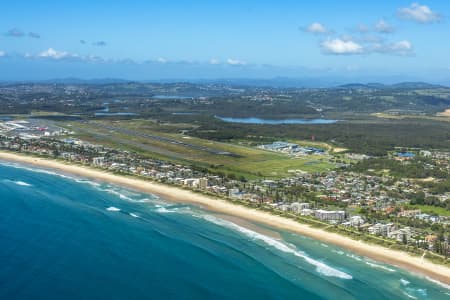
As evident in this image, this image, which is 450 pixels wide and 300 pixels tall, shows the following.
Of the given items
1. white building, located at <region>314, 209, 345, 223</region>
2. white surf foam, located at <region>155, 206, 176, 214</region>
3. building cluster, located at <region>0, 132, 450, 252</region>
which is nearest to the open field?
building cluster, located at <region>0, 132, 450, 252</region>

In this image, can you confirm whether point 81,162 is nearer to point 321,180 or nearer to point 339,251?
point 321,180

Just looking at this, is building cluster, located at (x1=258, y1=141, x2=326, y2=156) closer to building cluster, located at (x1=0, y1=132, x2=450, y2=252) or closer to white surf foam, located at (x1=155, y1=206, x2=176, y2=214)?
building cluster, located at (x1=0, y1=132, x2=450, y2=252)

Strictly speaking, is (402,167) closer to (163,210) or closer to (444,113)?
(163,210)

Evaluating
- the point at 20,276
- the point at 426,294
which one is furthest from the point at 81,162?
the point at 426,294

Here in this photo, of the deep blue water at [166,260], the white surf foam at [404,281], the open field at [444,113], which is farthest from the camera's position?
the open field at [444,113]

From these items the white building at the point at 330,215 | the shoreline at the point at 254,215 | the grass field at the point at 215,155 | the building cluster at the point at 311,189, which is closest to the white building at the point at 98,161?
the building cluster at the point at 311,189

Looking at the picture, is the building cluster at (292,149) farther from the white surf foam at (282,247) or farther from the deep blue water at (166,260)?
the white surf foam at (282,247)

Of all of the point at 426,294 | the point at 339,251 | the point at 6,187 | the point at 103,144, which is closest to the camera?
the point at 426,294
